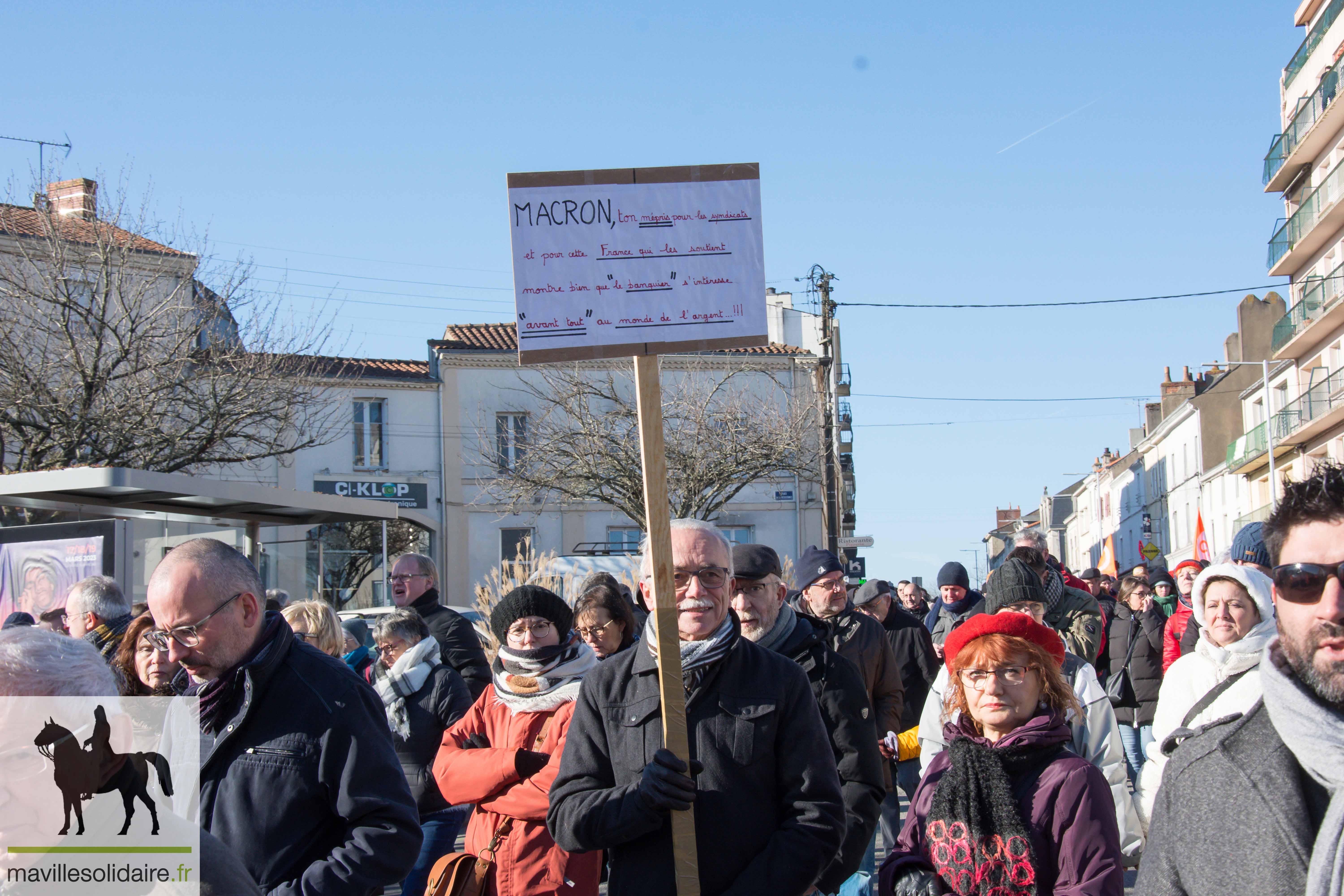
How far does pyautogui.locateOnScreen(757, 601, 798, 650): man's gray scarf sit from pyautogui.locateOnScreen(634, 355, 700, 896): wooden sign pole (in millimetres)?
1170

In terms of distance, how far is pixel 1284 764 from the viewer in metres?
1.81

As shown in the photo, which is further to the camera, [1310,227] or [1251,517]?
[1251,517]

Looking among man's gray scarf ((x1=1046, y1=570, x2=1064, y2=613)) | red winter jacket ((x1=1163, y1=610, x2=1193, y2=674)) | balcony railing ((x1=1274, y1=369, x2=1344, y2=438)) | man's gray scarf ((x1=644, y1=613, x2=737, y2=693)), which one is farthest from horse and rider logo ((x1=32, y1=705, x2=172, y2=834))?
balcony railing ((x1=1274, y1=369, x2=1344, y2=438))

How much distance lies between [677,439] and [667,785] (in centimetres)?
2813

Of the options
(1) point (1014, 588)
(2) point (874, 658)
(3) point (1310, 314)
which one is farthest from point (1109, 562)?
(3) point (1310, 314)

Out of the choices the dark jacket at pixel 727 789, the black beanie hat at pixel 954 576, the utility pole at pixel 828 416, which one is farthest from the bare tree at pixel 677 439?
the dark jacket at pixel 727 789

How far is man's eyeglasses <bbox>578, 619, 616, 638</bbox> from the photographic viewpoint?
574 cm

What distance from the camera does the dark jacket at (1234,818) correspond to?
1.77 m

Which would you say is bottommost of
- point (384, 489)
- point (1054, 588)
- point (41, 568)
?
point (1054, 588)

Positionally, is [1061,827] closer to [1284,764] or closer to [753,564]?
[1284,764]

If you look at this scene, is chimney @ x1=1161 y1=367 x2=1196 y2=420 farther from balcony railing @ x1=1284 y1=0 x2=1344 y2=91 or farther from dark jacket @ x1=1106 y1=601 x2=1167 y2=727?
dark jacket @ x1=1106 y1=601 x2=1167 y2=727

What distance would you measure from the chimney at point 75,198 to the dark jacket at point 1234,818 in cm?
2386

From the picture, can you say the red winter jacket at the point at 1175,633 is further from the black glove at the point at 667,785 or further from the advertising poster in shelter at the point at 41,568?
the advertising poster in shelter at the point at 41,568

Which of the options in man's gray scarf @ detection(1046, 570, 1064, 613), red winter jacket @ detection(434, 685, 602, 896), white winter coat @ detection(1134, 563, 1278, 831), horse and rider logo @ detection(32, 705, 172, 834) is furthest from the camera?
man's gray scarf @ detection(1046, 570, 1064, 613)
